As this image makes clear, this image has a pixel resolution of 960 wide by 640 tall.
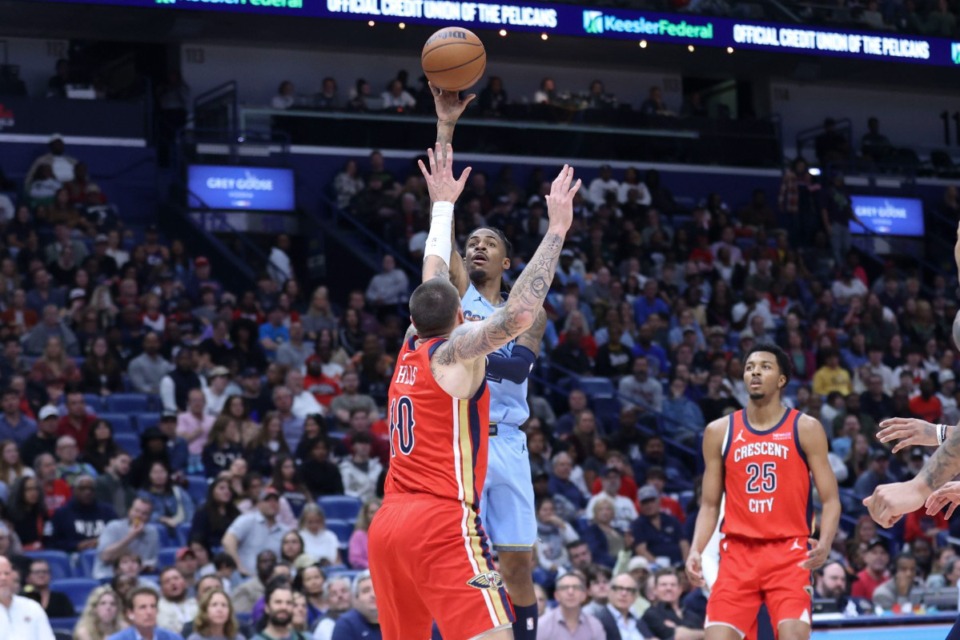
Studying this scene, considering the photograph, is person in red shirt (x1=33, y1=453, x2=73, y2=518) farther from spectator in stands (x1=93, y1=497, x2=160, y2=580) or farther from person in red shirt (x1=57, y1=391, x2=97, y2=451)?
person in red shirt (x1=57, y1=391, x2=97, y2=451)

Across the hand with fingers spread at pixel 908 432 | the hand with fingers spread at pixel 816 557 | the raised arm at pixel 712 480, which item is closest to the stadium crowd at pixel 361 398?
the raised arm at pixel 712 480

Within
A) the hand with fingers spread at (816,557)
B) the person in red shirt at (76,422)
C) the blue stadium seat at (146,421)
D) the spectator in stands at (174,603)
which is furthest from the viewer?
the blue stadium seat at (146,421)

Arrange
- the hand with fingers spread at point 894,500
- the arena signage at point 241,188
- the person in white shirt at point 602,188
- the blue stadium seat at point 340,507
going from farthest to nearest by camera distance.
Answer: the person in white shirt at point 602,188
the arena signage at point 241,188
the blue stadium seat at point 340,507
the hand with fingers spread at point 894,500

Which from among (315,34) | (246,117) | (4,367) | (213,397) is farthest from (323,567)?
(315,34)

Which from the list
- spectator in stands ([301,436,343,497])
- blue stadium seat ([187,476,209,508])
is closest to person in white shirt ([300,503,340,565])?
spectator in stands ([301,436,343,497])

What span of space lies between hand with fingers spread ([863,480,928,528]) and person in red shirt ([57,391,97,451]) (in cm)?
957

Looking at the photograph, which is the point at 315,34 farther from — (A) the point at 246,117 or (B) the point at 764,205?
(B) the point at 764,205

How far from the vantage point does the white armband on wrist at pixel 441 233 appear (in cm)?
685

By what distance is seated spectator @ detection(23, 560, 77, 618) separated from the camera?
35.3 ft

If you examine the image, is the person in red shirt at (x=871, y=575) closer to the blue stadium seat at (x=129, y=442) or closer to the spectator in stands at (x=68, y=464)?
the blue stadium seat at (x=129, y=442)

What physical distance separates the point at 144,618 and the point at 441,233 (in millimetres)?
4175

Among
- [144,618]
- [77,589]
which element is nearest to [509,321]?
[144,618]

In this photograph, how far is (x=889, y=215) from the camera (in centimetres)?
2430

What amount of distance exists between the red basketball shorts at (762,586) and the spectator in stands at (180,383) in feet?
25.3
